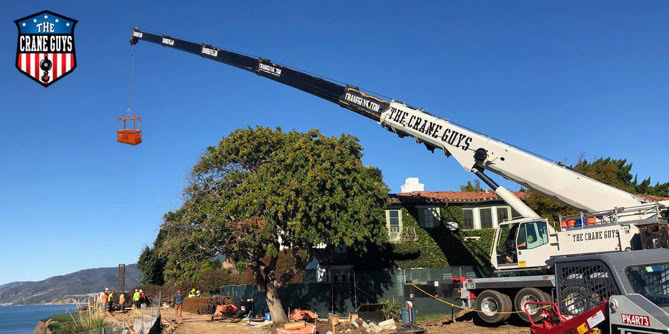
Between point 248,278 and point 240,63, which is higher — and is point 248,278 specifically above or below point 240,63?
below

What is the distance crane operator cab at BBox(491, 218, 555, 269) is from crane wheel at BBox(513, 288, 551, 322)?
1.06 metres

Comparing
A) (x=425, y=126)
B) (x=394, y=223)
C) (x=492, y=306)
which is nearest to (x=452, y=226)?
(x=394, y=223)

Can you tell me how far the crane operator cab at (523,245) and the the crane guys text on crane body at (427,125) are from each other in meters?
3.30

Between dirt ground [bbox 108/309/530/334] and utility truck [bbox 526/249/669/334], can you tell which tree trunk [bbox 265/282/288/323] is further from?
utility truck [bbox 526/249/669/334]

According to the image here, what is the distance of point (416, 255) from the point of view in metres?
32.2

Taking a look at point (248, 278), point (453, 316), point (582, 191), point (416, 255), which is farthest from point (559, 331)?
point (248, 278)

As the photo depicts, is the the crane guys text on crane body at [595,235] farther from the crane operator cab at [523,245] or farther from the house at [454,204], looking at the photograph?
the house at [454,204]

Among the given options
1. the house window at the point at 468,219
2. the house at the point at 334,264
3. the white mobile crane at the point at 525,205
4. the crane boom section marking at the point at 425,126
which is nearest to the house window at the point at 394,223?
the house at the point at 334,264

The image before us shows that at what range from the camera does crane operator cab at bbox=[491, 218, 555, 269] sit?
17453mm

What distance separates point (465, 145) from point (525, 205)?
303 centimetres

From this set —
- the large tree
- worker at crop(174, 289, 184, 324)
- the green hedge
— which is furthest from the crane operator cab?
worker at crop(174, 289, 184, 324)

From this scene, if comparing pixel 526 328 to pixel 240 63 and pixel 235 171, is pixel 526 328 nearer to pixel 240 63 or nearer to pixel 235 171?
pixel 235 171

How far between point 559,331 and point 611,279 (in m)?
1.01

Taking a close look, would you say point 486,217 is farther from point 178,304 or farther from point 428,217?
point 178,304
